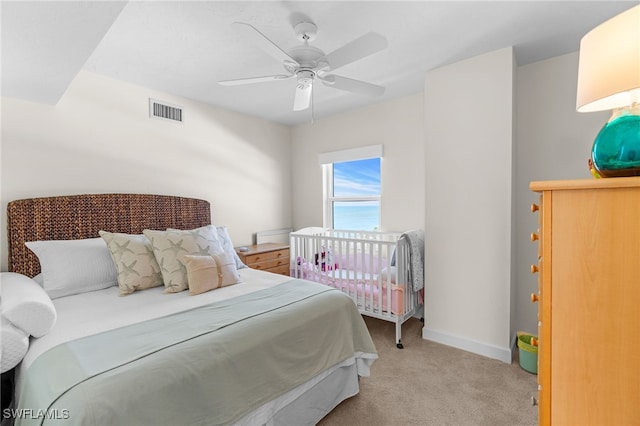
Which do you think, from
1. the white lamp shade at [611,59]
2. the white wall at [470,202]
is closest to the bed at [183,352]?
the white wall at [470,202]

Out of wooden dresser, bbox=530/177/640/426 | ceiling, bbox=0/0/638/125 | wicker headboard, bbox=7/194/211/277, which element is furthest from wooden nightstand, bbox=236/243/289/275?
wooden dresser, bbox=530/177/640/426

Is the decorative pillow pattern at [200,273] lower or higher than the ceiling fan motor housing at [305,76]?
lower

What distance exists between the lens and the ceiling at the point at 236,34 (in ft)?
4.52

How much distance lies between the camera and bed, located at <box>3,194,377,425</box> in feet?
3.29

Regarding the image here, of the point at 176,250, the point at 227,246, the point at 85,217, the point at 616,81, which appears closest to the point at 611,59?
the point at 616,81

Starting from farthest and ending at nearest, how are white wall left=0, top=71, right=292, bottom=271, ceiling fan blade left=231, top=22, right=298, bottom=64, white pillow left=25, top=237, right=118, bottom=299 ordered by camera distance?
white wall left=0, top=71, right=292, bottom=271 < white pillow left=25, top=237, right=118, bottom=299 < ceiling fan blade left=231, top=22, right=298, bottom=64

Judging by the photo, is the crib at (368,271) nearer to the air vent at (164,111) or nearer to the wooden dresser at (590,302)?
the wooden dresser at (590,302)

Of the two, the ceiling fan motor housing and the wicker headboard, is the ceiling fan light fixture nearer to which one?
the ceiling fan motor housing

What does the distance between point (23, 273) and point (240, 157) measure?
2280mm

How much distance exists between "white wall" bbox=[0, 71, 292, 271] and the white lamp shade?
3259mm

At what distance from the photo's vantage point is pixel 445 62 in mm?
2465

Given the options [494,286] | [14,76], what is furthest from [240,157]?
[494,286]

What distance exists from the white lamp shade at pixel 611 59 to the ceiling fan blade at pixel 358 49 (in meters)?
0.91

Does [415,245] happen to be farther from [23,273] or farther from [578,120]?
[23,273]
